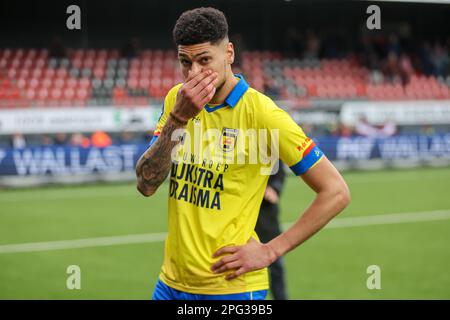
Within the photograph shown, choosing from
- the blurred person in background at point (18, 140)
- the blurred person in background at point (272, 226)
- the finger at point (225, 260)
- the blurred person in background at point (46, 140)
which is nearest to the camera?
the finger at point (225, 260)

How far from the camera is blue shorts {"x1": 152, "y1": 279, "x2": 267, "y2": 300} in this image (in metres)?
3.36

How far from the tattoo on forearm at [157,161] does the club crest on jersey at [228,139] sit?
0.81ft

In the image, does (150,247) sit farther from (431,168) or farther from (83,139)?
(431,168)

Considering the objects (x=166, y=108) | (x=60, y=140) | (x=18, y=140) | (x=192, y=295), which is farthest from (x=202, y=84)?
(x=60, y=140)

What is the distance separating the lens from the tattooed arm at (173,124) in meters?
3.04

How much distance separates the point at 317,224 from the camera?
3.27 m

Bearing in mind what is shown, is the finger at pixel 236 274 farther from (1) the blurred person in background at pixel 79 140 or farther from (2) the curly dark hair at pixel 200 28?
(1) the blurred person in background at pixel 79 140

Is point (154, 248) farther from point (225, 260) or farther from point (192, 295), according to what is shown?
point (225, 260)

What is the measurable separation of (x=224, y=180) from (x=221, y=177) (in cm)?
2

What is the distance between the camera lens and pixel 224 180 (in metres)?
3.34

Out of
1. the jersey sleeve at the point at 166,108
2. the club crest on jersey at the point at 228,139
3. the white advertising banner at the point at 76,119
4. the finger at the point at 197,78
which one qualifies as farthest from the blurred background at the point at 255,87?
the finger at the point at 197,78

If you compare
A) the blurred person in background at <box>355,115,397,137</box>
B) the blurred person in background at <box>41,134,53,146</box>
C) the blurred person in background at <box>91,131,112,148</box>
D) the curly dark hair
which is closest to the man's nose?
the curly dark hair
